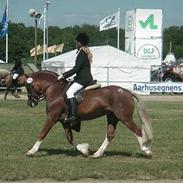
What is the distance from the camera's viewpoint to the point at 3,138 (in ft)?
49.6

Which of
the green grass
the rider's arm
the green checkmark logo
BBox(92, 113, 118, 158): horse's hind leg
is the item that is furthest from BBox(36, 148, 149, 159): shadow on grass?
the green checkmark logo

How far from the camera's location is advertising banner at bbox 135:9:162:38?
51.0 m

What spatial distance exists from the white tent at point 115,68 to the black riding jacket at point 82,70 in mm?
32872

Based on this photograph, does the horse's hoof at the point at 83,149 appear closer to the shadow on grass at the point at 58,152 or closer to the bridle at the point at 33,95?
the shadow on grass at the point at 58,152

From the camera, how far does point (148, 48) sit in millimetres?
51062

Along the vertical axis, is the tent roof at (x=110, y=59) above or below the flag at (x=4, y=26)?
below

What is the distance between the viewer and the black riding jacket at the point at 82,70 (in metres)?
11.7

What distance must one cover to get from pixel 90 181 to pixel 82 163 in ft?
6.07

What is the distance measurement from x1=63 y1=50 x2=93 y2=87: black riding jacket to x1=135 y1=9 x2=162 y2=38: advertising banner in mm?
39610

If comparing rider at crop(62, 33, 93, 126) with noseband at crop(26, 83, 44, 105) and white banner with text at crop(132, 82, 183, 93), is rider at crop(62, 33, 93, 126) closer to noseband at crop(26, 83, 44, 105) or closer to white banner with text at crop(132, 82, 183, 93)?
noseband at crop(26, 83, 44, 105)

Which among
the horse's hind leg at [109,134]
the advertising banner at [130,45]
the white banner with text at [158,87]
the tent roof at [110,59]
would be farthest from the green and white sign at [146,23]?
the horse's hind leg at [109,134]

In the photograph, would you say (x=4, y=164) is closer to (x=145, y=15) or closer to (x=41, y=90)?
(x=41, y=90)

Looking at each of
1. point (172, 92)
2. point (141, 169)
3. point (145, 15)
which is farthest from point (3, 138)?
point (145, 15)

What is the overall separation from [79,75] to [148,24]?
3991 cm
